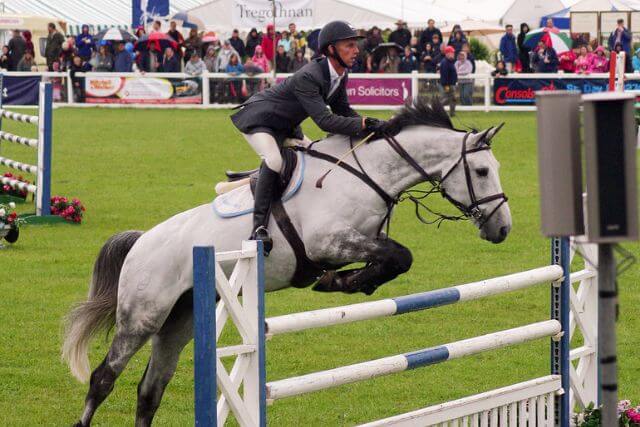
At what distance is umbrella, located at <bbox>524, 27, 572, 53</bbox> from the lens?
29.3m

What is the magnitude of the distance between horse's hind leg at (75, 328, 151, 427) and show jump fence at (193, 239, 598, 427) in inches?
24.9

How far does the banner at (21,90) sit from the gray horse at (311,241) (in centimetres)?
2243

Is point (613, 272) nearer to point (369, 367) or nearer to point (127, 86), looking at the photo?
point (369, 367)

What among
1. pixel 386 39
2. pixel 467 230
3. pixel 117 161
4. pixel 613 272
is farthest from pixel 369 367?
pixel 386 39

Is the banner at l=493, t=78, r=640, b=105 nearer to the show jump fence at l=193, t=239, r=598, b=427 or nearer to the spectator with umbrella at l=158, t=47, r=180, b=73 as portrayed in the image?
the spectator with umbrella at l=158, t=47, r=180, b=73

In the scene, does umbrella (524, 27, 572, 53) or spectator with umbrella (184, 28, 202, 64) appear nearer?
umbrella (524, 27, 572, 53)

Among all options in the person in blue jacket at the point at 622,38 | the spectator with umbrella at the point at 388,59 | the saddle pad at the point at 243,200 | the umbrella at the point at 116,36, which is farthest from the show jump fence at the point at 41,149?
the umbrella at the point at 116,36

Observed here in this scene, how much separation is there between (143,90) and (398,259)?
22975 millimetres

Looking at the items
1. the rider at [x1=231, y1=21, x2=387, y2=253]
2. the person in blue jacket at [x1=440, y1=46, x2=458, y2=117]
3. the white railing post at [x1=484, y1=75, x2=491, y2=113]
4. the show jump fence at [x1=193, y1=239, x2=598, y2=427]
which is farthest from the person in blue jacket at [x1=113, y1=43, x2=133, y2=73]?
the show jump fence at [x1=193, y1=239, x2=598, y2=427]

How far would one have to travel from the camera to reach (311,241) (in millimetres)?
6520

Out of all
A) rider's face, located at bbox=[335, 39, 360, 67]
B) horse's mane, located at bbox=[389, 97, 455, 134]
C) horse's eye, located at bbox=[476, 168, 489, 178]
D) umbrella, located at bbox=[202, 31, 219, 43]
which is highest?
umbrella, located at bbox=[202, 31, 219, 43]

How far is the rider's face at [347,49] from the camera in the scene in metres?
6.73

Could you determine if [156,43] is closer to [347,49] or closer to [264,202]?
[347,49]

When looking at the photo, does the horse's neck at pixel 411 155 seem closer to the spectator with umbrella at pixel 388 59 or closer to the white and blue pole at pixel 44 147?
the white and blue pole at pixel 44 147
